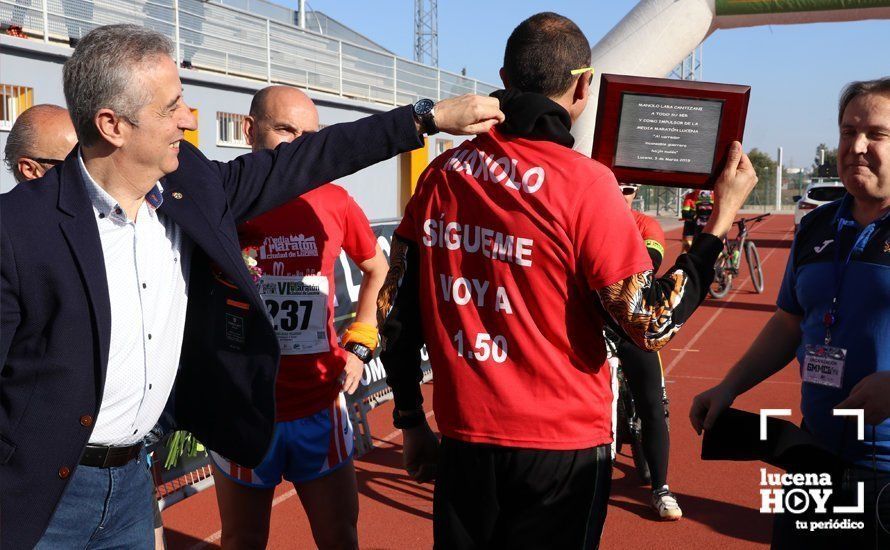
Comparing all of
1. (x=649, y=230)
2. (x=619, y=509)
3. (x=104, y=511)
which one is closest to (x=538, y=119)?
(x=104, y=511)

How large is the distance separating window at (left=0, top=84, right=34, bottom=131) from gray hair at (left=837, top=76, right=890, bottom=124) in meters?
13.6

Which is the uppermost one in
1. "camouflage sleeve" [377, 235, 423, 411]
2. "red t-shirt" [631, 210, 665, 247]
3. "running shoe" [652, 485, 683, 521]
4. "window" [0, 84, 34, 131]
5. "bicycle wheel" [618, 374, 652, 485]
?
"window" [0, 84, 34, 131]

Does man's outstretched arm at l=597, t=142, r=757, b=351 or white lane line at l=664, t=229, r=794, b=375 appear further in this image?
white lane line at l=664, t=229, r=794, b=375

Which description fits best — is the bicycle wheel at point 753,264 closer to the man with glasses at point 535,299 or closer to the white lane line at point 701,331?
the white lane line at point 701,331

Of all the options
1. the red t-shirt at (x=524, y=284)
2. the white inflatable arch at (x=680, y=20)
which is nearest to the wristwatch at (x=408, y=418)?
the red t-shirt at (x=524, y=284)

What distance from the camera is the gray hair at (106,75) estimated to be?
2.08m

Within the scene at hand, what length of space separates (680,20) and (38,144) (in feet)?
46.4

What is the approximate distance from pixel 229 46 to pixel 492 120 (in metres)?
17.8

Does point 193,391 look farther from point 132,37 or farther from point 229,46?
point 229,46

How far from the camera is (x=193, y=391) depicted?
249cm

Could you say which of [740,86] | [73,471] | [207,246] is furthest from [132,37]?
[740,86]

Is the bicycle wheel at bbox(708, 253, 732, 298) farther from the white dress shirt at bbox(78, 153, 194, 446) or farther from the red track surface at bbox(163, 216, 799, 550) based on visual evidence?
the white dress shirt at bbox(78, 153, 194, 446)

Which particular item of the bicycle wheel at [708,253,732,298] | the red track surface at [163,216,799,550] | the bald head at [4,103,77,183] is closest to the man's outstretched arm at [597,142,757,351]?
the bald head at [4,103,77,183]

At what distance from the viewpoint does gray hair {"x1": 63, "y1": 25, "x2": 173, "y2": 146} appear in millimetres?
2078
